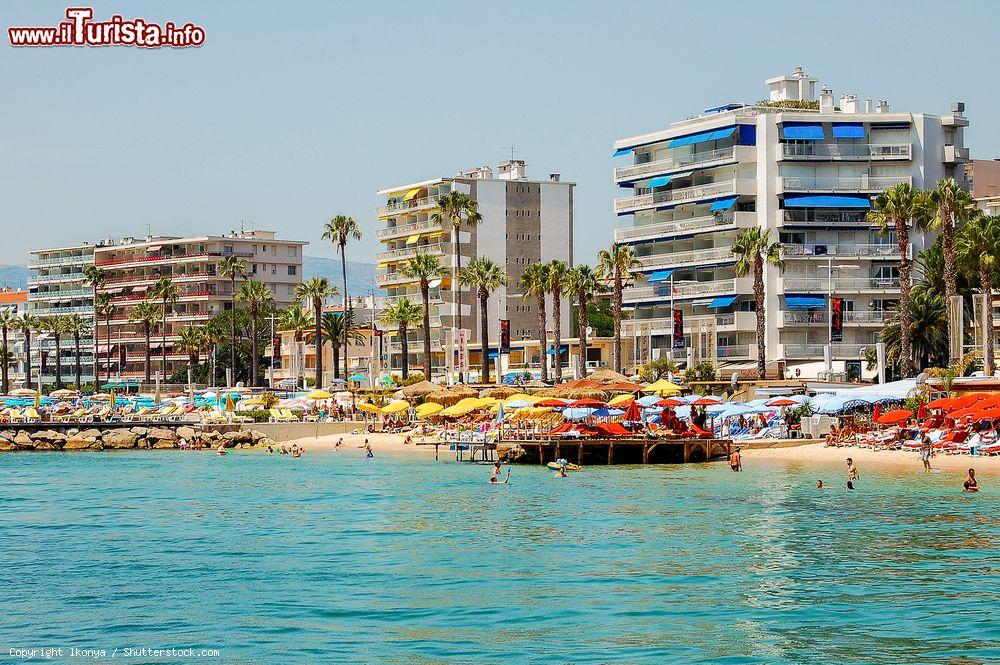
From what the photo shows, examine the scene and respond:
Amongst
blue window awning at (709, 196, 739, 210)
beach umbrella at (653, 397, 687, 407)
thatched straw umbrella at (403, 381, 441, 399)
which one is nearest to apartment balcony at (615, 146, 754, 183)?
blue window awning at (709, 196, 739, 210)

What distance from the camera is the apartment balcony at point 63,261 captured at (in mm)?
174500

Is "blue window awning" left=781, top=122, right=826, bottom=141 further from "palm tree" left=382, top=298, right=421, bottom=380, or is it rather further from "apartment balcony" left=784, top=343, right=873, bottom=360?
"palm tree" left=382, top=298, right=421, bottom=380

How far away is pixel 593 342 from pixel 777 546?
7803 centimetres

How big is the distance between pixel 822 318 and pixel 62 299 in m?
112

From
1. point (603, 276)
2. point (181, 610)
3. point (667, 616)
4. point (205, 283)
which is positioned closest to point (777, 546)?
point (667, 616)

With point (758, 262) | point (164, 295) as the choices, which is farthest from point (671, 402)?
point (164, 295)

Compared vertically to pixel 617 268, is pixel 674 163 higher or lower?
higher

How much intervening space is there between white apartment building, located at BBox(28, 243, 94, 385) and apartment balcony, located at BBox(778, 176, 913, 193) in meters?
101

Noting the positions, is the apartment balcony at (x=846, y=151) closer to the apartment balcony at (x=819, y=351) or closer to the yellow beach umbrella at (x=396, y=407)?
the apartment balcony at (x=819, y=351)

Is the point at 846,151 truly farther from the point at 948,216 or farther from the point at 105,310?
the point at 105,310

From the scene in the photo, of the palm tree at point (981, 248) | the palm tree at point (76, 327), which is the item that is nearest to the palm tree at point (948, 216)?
the palm tree at point (981, 248)

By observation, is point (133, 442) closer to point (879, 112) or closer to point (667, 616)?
point (879, 112)

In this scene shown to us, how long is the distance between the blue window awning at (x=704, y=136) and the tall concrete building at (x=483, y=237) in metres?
31.3

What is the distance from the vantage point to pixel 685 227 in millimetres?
102812
